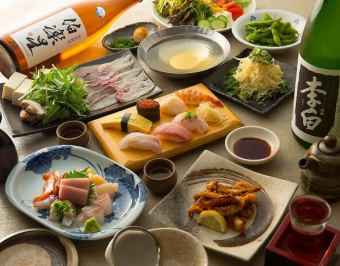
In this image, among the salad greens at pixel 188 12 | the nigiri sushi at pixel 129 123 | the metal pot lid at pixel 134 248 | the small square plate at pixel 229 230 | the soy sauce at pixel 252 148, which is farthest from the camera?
the salad greens at pixel 188 12

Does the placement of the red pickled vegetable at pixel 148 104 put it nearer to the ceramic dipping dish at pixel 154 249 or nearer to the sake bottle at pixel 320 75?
the sake bottle at pixel 320 75

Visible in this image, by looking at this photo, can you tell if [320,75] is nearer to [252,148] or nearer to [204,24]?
[252,148]

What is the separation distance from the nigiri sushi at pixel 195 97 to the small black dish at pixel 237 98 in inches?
2.6

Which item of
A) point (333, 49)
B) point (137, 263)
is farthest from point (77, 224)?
point (333, 49)

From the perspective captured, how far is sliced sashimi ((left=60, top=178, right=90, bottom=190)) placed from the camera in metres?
1.24

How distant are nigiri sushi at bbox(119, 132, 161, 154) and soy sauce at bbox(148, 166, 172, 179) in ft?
0.32

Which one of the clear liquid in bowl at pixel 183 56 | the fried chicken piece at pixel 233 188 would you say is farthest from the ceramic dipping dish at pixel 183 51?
the fried chicken piece at pixel 233 188

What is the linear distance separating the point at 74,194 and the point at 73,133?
1.10 feet

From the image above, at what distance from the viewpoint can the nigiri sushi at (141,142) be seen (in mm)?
1423

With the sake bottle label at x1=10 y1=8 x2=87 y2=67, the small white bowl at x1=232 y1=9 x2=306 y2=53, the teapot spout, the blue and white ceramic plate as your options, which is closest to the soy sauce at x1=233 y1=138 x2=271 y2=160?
the teapot spout

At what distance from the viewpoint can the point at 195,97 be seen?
1.61 m

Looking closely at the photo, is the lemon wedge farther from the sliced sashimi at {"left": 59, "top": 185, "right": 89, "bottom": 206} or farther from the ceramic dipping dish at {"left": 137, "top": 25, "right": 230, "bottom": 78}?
the ceramic dipping dish at {"left": 137, "top": 25, "right": 230, "bottom": 78}

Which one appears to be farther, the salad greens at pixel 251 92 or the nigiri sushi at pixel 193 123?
the salad greens at pixel 251 92

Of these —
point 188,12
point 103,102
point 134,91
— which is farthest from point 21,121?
point 188,12
